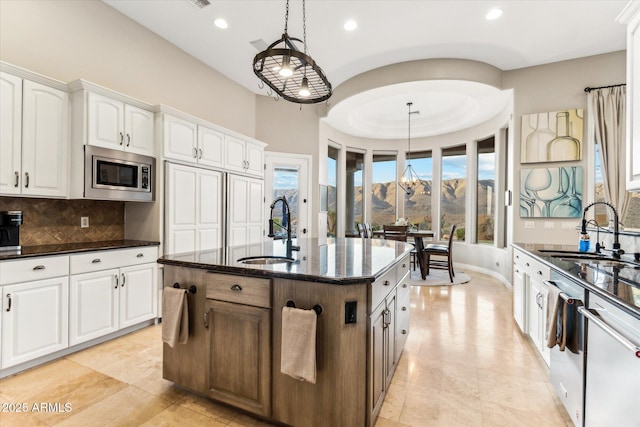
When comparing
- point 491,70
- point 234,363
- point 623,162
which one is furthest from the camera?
point 491,70

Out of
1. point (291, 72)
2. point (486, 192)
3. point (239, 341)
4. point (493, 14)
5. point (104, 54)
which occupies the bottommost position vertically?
point (239, 341)

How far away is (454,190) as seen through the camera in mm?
7066

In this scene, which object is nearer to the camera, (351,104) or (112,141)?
(112,141)

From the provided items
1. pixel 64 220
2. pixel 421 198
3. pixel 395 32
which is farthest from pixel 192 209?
pixel 421 198

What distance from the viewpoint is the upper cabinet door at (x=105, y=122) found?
2.80 metres

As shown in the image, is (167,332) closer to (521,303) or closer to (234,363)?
(234,363)

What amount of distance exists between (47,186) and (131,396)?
76.5 inches

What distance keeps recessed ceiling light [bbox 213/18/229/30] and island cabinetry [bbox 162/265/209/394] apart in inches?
121

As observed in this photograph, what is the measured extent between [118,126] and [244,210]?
1.90m

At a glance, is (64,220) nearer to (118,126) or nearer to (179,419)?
(118,126)

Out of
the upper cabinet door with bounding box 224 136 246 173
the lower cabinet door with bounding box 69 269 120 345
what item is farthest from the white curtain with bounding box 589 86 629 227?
the lower cabinet door with bounding box 69 269 120 345

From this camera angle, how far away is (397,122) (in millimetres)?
7074

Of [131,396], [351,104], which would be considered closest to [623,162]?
[351,104]

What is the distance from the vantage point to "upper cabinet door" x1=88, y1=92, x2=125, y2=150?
2.80 m
